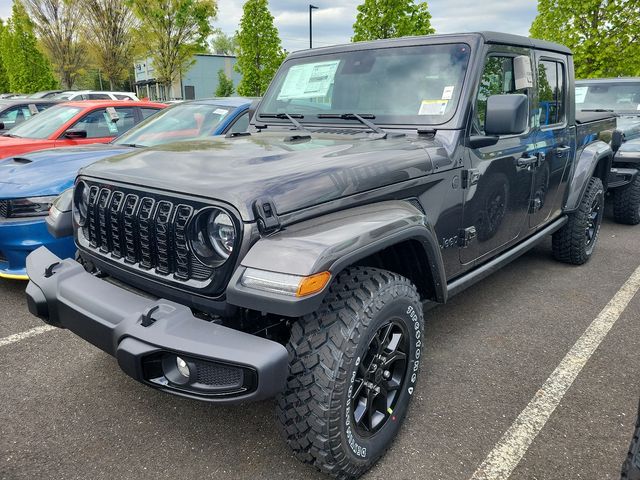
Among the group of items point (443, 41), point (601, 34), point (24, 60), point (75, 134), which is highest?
point (24, 60)

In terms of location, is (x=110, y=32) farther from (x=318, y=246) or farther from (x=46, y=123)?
(x=318, y=246)

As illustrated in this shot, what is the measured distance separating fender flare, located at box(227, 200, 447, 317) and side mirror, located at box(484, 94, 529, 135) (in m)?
0.84

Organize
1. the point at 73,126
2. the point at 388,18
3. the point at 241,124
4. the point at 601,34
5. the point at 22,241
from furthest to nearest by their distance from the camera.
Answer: the point at 388,18 → the point at 601,34 → the point at 73,126 → the point at 241,124 → the point at 22,241

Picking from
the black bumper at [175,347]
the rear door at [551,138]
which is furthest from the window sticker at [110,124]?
the rear door at [551,138]

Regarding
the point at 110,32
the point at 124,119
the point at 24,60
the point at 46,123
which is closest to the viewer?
the point at 46,123

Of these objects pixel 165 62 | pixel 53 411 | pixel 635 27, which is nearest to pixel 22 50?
pixel 165 62

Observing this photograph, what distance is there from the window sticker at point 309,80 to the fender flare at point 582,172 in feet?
7.72

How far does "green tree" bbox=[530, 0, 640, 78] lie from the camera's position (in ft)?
35.2

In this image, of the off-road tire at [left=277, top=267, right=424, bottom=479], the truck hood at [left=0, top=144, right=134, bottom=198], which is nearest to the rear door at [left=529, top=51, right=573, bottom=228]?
the off-road tire at [left=277, top=267, right=424, bottom=479]

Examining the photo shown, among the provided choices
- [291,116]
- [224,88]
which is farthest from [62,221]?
[224,88]

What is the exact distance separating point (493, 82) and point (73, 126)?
16.2ft

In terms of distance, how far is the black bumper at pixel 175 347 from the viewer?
1714 mm

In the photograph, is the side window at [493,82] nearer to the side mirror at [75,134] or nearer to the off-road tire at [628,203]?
the off-road tire at [628,203]

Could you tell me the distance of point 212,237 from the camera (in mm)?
1973
